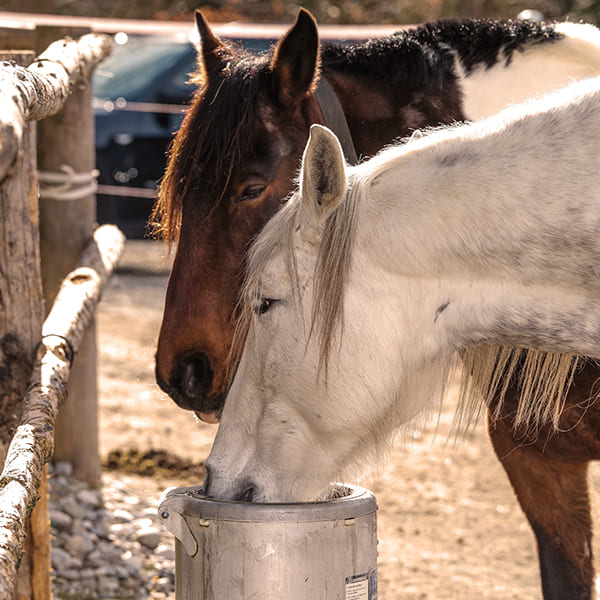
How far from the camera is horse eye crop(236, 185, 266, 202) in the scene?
246 cm

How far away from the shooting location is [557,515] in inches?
103

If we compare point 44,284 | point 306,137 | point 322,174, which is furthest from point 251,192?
point 44,284

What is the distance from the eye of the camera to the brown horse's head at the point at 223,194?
243 centimetres

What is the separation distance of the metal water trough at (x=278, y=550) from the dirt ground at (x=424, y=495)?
1.21 feet

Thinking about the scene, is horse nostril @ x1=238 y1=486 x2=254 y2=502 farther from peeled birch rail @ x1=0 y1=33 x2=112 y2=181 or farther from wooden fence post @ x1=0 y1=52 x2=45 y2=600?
peeled birch rail @ x1=0 y1=33 x2=112 y2=181

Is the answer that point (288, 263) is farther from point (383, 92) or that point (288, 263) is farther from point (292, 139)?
point (383, 92)

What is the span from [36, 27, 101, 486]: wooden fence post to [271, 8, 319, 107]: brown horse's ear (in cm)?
131

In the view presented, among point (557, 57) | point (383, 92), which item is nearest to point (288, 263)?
point (383, 92)

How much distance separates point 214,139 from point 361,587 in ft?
3.88

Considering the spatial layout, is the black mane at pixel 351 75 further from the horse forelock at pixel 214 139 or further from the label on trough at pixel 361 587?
the label on trough at pixel 361 587

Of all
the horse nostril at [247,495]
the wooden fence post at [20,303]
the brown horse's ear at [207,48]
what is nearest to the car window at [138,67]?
the brown horse's ear at [207,48]

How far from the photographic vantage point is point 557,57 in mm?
2713

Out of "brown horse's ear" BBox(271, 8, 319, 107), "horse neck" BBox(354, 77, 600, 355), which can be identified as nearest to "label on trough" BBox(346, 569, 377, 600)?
"horse neck" BBox(354, 77, 600, 355)

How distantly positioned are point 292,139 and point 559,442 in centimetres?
107
